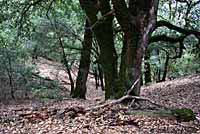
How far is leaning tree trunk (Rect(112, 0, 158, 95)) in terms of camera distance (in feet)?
30.5

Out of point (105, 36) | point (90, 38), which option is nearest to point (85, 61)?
point (90, 38)

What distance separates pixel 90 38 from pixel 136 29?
7745 mm

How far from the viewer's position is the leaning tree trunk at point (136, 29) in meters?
9.29

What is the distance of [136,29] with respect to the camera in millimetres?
9320

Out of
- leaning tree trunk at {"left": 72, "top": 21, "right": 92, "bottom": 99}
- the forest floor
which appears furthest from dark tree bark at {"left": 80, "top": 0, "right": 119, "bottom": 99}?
leaning tree trunk at {"left": 72, "top": 21, "right": 92, "bottom": 99}

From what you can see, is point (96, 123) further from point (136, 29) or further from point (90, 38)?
point (90, 38)

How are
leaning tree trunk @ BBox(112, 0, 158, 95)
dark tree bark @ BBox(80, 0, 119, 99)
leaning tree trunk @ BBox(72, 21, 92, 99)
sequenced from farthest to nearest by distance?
1. leaning tree trunk @ BBox(72, 21, 92, 99)
2. dark tree bark @ BBox(80, 0, 119, 99)
3. leaning tree trunk @ BBox(112, 0, 158, 95)

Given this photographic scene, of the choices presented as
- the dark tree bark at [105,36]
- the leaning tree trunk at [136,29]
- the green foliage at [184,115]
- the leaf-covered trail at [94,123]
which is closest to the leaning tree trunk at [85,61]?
the dark tree bark at [105,36]

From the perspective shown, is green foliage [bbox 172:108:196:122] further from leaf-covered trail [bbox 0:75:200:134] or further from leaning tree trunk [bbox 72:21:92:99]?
leaning tree trunk [bbox 72:21:92:99]

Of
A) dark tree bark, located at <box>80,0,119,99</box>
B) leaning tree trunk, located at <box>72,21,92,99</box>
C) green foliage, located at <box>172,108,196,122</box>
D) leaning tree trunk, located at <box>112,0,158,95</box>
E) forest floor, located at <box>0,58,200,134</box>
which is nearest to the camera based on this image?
forest floor, located at <box>0,58,200,134</box>

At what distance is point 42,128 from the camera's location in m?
7.73

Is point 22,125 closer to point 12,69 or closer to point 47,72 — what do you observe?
point 12,69

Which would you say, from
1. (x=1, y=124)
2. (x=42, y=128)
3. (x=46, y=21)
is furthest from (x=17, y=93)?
(x=42, y=128)

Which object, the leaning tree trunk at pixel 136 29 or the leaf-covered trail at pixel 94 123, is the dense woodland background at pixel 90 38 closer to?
the leaning tree trunk at pixel 136 29
